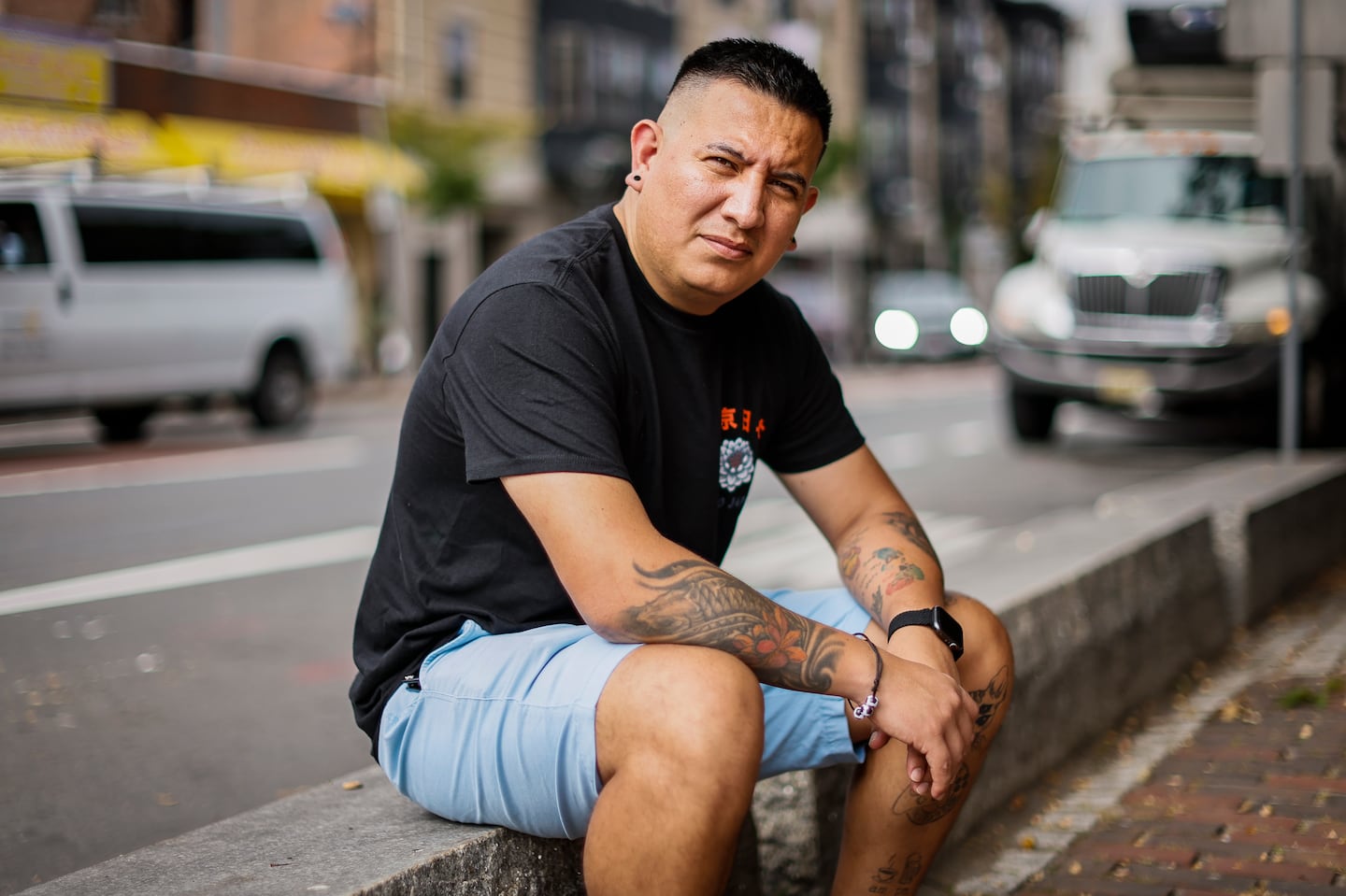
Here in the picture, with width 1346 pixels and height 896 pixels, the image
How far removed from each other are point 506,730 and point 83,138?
833 inches

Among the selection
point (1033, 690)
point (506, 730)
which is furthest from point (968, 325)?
point (506, 730)

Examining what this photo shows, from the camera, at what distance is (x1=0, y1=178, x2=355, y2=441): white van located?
13117mm

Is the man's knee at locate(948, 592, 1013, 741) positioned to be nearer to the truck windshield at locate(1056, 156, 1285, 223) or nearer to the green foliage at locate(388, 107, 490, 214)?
the truck windshield at locate(1056, 156, 1285, 223)

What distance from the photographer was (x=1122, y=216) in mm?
12148

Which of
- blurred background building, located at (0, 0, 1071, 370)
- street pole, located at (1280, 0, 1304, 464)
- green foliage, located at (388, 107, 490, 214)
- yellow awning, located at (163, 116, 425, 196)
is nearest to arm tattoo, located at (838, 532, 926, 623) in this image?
street pole, located at (1280, 0, 1304, 464)

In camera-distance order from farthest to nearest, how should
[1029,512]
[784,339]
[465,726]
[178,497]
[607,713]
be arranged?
[178,497], [1029,512], [784,339], [465,726], [607,713]

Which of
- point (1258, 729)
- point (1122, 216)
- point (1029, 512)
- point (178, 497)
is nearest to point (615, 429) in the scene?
point (1258, 729)

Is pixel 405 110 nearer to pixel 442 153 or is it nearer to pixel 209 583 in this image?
pixel 442 153

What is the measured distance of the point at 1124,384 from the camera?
38.9 feet

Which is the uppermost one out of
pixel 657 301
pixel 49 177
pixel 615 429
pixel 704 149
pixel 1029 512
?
pixel 49 177

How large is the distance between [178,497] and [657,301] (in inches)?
327

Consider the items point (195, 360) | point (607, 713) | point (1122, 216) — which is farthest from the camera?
point (195, 360)

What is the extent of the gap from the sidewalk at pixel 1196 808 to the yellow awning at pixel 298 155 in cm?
2014

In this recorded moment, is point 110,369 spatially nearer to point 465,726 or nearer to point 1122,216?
point 1122,216
